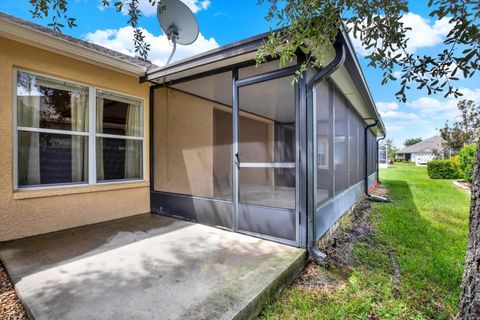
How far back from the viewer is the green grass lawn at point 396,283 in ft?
7.55

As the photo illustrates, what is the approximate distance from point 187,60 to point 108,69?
1.70 meters

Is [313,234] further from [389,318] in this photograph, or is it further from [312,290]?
[389,318]

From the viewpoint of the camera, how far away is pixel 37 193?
12.4 feet

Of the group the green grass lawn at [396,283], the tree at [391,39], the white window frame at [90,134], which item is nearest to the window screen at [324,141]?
the green grass lawn at [396,283]

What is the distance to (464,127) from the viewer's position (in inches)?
804

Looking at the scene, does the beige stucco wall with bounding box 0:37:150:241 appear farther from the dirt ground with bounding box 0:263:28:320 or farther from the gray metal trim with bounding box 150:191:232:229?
the dirt ground with bounding box 0:263:28:320

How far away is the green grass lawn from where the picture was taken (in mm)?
2301

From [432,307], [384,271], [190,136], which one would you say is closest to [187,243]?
[190,136]

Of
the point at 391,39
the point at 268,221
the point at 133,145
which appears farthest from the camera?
the point at 133,145

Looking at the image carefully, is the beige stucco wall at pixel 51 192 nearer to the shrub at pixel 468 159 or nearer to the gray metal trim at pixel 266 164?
the gray metal trim at pixel 266 164

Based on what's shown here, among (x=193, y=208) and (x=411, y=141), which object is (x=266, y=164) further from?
(x=411, y=141)

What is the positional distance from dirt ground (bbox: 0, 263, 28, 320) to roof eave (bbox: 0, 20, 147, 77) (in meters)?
3.08

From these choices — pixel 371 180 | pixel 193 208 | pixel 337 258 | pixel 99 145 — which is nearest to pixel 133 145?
pixel 99 145

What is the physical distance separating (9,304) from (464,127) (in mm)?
28111
